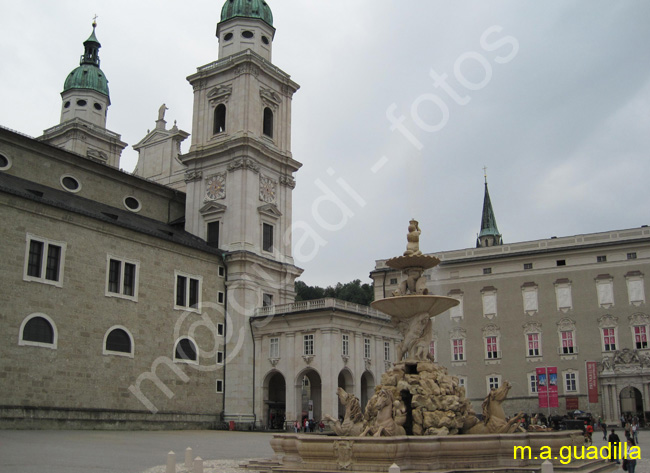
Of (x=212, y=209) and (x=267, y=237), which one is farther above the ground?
(x=212, y=209)

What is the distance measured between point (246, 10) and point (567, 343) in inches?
1477

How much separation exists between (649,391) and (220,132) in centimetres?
3717

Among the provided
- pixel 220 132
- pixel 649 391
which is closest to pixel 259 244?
pixel 220 132

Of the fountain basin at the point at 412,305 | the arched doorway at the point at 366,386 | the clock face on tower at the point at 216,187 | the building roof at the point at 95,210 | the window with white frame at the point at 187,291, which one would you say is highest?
the clock face on tower at the point at 216,187

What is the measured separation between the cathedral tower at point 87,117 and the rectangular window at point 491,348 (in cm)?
3885

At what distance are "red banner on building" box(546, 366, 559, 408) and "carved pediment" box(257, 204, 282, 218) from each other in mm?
24281

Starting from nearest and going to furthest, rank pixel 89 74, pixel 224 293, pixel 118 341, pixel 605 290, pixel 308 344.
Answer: pixel 118 341 < pixel 308 344 < pixel 224 293 < pixel 605 290 < pixel 89 74

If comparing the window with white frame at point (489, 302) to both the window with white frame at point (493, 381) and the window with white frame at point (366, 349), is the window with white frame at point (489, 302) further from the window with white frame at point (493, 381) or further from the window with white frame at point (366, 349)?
the window with white frame at point (366, 349)

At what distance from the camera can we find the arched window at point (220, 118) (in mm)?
53609

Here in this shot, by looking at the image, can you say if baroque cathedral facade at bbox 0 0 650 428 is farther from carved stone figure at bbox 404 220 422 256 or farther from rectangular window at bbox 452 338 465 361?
carved stone figure at bbox 404 220 422 256

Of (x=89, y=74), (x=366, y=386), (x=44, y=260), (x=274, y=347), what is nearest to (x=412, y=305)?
(x=44, y=260)

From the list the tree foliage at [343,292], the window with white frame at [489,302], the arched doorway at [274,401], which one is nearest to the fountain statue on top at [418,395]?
the arched doorway at [274,401]

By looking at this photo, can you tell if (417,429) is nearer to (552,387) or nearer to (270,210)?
(270,210)

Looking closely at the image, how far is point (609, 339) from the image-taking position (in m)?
51.8
